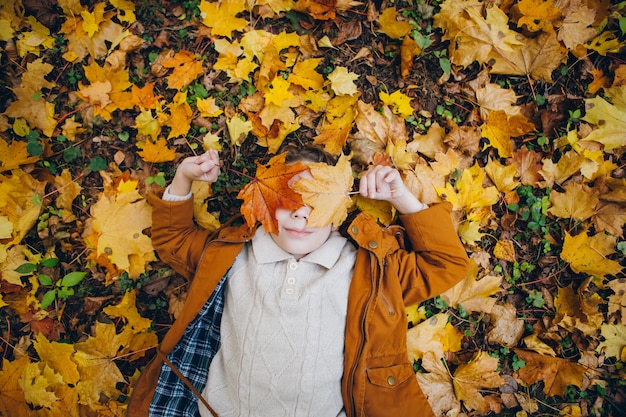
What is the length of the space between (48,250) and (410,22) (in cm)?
287

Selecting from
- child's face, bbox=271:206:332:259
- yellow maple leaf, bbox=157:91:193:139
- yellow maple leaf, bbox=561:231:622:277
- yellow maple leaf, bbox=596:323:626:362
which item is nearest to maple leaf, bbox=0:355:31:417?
yellow maple leaf, bbox=157:91:193:139

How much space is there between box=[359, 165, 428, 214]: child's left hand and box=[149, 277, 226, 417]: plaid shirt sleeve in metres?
1.01

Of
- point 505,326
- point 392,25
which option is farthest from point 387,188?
point 505,326

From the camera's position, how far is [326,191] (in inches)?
84.6

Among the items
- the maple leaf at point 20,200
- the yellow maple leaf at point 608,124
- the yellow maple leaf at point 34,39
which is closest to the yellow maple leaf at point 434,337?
the yellow maple leaf at point 608,124

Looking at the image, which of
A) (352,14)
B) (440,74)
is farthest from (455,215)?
(352,14)

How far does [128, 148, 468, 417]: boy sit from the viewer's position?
2.13 meters

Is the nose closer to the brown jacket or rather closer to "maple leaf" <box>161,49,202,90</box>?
the brown jacket

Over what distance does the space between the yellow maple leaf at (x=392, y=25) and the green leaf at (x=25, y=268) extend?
281 centimetres

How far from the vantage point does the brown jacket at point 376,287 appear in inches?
86.1

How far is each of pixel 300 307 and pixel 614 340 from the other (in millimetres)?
2078

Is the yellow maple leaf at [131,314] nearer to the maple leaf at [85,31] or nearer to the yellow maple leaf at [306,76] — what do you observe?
the maple leaf at [85,31]

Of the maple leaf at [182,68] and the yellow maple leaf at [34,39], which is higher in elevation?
the yellow maple leaf at [34,39]

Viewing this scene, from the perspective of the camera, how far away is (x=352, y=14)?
2717 millimetres
